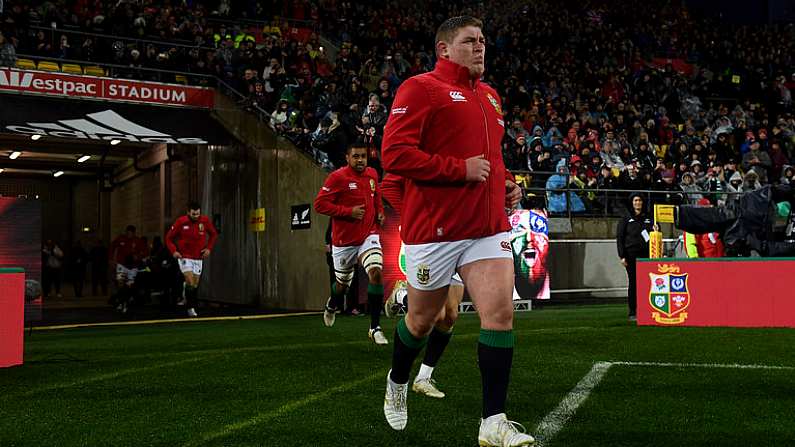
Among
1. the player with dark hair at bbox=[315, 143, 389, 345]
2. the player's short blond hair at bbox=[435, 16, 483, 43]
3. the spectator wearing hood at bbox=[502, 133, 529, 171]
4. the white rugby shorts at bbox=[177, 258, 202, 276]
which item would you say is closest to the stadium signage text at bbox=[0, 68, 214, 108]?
the white rugby shorts at bbox=[177, 258, 202, 276]

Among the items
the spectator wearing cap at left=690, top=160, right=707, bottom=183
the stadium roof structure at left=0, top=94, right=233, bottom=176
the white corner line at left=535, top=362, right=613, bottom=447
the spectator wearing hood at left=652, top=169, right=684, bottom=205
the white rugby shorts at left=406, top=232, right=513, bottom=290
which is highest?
the stadium roof structure at left=0, top=94, right=233, bottom=176

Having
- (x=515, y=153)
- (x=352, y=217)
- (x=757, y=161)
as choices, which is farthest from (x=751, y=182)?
(x=352, y=217)

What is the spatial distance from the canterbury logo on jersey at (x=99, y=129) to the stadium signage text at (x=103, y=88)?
2.10 feet

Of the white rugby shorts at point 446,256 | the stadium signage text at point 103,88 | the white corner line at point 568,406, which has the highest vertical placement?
the stadium signage text at point 103,88

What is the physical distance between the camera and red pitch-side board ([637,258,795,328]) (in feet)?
39.3

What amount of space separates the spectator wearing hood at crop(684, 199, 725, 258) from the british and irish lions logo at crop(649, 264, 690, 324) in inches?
157

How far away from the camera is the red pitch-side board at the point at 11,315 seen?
27.8 ft

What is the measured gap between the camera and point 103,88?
1978cm

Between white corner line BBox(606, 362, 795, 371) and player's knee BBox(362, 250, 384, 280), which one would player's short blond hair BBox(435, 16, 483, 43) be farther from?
player's knee BBox(362, 250, 384, 280)

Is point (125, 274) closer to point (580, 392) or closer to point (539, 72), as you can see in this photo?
point (580, 392)

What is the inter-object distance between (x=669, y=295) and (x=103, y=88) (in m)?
13.8

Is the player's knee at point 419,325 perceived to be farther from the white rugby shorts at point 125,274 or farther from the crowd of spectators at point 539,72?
the white rugby shorts at point 125,274

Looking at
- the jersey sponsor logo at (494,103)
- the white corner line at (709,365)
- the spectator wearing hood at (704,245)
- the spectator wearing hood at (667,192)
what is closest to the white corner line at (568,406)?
the white corner line at (709,365)

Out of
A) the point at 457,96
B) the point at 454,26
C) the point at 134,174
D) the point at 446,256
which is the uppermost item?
the point at 134,174
